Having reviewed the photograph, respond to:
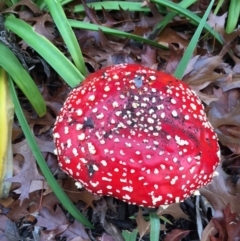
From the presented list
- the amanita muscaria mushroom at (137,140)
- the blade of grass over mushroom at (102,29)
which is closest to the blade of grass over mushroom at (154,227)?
the amanita muscaria mushroom at (137,140)

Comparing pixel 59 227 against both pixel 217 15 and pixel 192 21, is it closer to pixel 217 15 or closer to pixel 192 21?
pixel 192 21

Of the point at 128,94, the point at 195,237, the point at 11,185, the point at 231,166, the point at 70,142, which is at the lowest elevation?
the point at 195,237

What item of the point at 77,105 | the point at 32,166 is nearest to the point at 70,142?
the point at 77,105

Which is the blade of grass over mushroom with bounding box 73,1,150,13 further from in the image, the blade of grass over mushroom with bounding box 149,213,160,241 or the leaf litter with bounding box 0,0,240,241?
the blade of grass over mushroom with bounding box 149,213,160,241

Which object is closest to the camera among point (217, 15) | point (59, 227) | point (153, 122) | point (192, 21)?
point (153, 122)

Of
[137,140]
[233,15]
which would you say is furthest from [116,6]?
[137,140]

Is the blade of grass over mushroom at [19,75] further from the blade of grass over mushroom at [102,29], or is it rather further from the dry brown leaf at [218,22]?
the dry brown leaf at [218,22]

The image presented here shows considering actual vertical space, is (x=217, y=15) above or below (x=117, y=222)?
above
